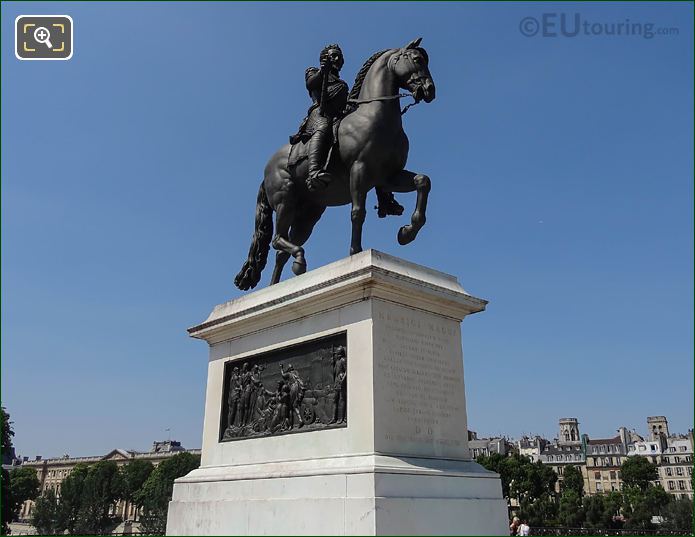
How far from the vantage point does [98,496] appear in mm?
87938

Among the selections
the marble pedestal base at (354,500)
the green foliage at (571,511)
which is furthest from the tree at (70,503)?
the marble pedestal base at (354,500)

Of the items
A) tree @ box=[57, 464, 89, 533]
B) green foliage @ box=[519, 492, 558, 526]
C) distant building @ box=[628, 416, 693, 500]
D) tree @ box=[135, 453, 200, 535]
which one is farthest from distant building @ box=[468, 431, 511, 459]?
tree @ box=[57, 464, 89, 533]

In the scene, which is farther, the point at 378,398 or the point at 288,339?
the point at 288,339

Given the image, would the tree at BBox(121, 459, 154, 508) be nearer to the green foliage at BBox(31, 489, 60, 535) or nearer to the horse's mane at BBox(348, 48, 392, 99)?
the green foliage at BBox(31, 489, 60, 535)

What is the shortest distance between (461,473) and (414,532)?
1.13 metres

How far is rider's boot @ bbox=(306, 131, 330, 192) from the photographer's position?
9352 millimetres

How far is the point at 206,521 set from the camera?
829cm

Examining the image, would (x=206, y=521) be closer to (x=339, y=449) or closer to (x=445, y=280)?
(x=339, y=449)

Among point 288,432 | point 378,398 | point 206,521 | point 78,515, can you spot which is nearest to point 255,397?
point 288,432

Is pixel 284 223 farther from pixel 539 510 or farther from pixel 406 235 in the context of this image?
pixel 539 510

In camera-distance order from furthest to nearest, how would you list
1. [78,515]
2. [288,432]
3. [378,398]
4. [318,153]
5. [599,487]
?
[599,487] < [78,515] < [318,153] < [288,432] < [378,398]

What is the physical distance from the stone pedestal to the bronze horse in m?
1.12

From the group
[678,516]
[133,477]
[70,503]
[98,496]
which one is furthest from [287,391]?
[133,477]

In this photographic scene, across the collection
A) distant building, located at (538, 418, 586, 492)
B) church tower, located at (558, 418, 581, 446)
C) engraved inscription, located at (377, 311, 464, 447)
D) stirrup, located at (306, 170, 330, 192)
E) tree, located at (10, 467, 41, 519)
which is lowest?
engraved inscription, located at (377, 311, 464, 447)
